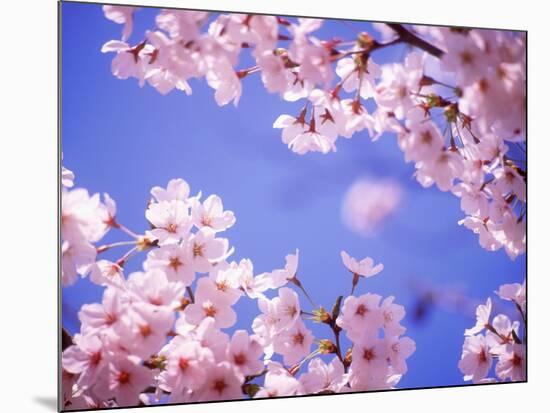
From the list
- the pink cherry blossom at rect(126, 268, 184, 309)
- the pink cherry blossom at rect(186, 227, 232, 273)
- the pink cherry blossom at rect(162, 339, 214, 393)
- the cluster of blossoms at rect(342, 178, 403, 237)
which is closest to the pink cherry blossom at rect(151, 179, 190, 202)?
the pink cherry blossom at rect(186, 227, 232, 273)

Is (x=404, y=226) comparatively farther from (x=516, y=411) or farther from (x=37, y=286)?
(x=37, y=286)

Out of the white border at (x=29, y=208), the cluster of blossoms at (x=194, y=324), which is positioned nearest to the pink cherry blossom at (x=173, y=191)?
the cluster of blossoms at (x=194, y=324)

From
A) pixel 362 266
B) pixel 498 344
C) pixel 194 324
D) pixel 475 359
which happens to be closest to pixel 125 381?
pixel 194 324

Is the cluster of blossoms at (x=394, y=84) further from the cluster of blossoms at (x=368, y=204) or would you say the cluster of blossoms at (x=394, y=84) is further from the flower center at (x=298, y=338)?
the flower center at (x=298, y=338)

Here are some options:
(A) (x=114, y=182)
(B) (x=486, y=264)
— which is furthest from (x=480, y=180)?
(A) (x=114, y=182)

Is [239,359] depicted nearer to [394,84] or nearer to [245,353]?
[245,353]

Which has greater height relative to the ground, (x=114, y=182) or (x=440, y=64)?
(x=440, y=64)

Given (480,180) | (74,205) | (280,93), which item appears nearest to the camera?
(74,205)

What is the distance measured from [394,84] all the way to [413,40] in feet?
0.65

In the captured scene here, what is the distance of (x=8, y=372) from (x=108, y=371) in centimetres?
37

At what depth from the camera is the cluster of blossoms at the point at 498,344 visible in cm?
326

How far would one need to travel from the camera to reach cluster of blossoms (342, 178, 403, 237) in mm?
3088

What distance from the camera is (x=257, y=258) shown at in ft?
9.80

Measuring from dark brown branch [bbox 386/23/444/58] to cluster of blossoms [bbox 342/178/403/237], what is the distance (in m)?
0.53
